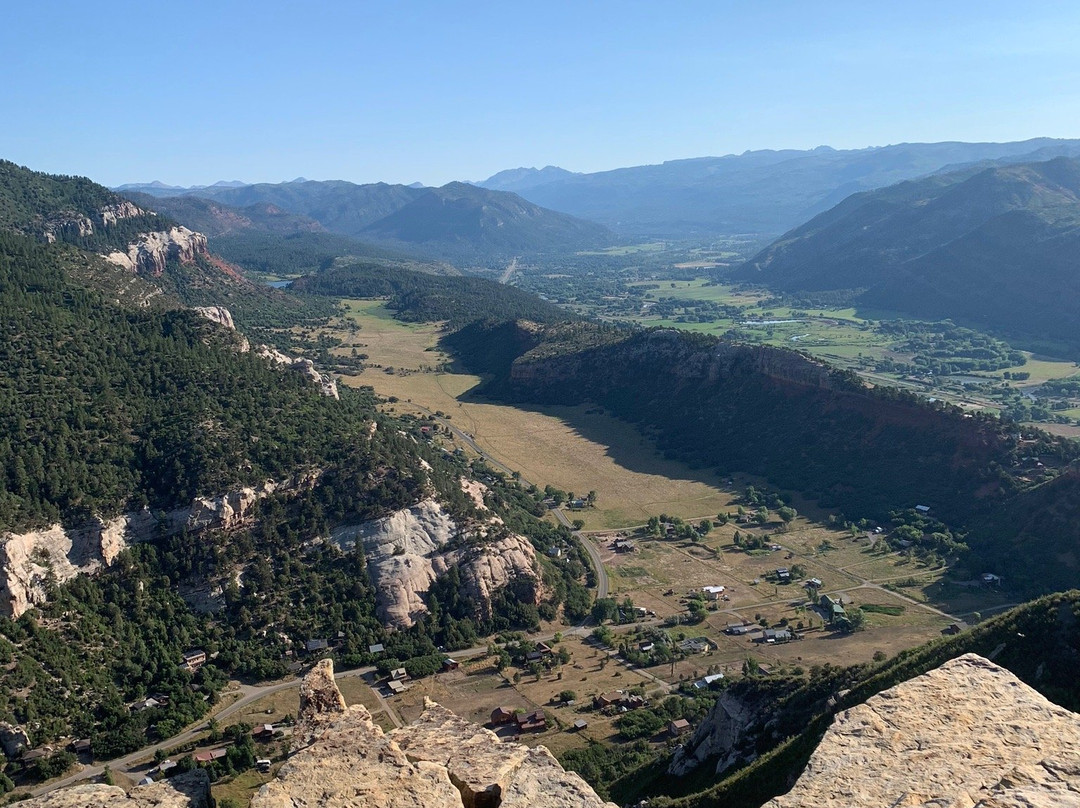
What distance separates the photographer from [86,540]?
244ft

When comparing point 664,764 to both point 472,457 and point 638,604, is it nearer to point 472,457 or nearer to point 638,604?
point 638,604

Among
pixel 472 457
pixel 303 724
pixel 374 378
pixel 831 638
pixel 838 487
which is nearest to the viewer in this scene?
pixel 303 724

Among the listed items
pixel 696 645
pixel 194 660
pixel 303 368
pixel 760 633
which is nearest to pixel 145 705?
pixel 194 660

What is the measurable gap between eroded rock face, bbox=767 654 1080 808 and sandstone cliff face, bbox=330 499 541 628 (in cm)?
6299

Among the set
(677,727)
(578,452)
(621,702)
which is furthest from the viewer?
(578,452)

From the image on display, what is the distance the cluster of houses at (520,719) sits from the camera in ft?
218

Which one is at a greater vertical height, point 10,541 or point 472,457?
point 10,541

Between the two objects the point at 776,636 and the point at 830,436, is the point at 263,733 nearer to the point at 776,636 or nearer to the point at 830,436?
the point at 776,636

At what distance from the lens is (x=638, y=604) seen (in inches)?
3538

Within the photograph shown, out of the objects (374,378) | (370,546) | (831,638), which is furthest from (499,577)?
(374,378)

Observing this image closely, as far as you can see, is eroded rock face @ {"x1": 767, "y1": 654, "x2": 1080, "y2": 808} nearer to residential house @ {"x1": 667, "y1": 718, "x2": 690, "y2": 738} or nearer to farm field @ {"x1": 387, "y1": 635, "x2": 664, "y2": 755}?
residential house @ {"x1": 667, "y1": 718, "x2": 690, "y2": 738}

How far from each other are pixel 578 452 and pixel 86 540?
80876 millimetres

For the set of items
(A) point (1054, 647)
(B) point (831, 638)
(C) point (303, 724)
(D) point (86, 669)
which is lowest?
(B) point (831, 638)

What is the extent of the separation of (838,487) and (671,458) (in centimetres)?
2807
